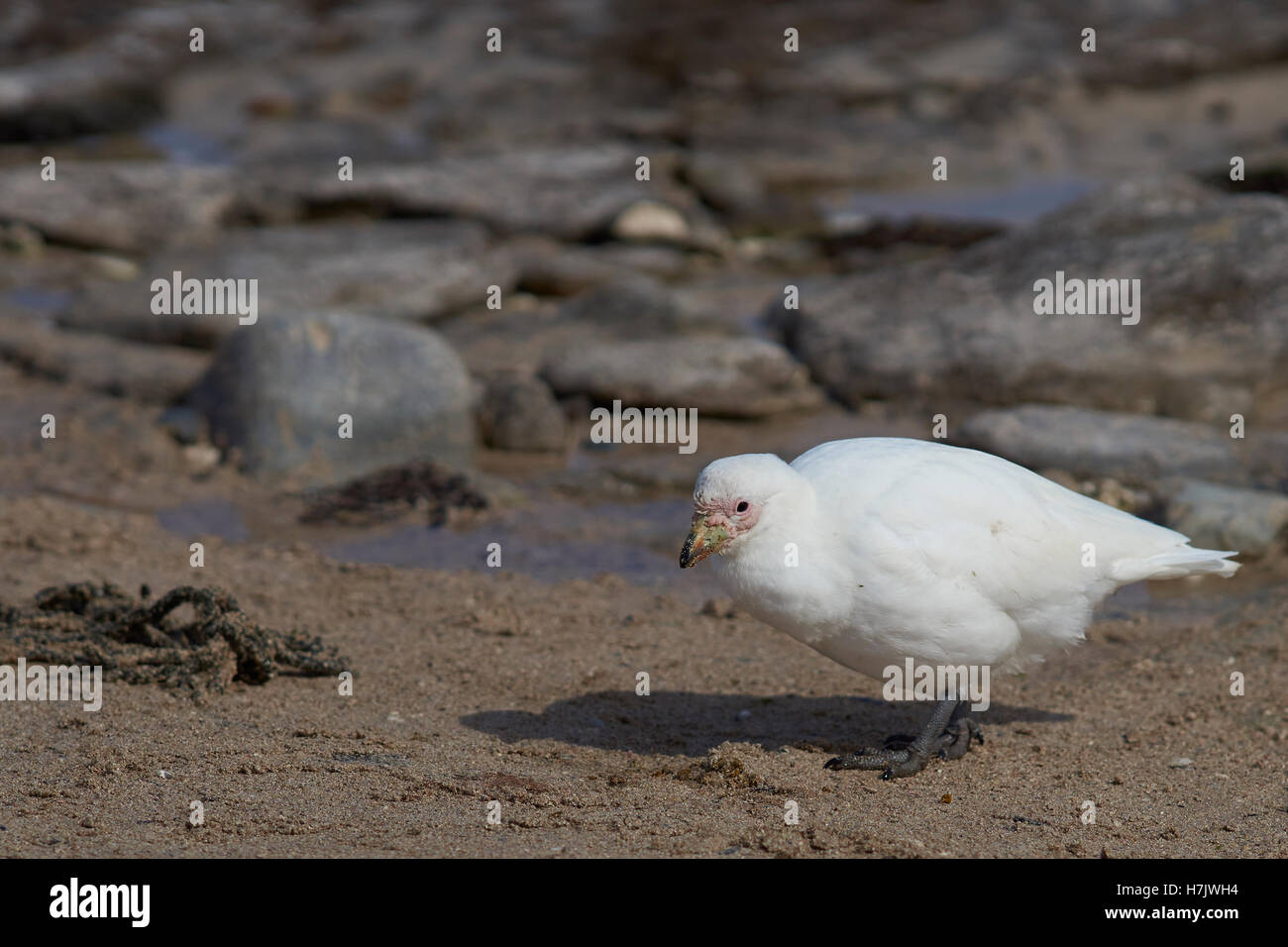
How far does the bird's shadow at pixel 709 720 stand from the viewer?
586 cm

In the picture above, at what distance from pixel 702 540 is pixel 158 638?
8.82 feet

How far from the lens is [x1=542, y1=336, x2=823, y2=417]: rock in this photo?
11055mm

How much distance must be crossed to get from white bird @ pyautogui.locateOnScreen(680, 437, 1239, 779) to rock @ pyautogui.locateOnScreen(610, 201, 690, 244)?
10.1m

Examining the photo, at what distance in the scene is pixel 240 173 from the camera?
16297mm

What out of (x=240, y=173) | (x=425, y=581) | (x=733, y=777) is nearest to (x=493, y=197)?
(x=240, y=173)

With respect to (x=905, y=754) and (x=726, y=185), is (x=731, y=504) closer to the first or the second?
(x=905, y=754)

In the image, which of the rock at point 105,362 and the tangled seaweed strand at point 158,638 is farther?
the rock at point 105,362

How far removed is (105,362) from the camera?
37.2 ft

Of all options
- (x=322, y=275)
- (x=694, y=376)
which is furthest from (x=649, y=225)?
(x=694, y=376)

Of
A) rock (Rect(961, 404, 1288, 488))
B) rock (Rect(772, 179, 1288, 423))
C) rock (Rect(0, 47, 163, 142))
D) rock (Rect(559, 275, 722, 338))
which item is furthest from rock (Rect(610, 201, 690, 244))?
rock (Rect(0, 47, 163, 142))

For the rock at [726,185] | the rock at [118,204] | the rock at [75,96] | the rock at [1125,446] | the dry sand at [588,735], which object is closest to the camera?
the dry sand at [588,735]

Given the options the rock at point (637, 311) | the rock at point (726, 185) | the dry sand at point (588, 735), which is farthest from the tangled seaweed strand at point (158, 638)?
the rock at point (726, 185)

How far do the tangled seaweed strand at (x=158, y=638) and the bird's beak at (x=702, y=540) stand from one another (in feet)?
6.94

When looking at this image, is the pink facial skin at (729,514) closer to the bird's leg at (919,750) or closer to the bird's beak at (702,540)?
the bird's beak at (702,540)
